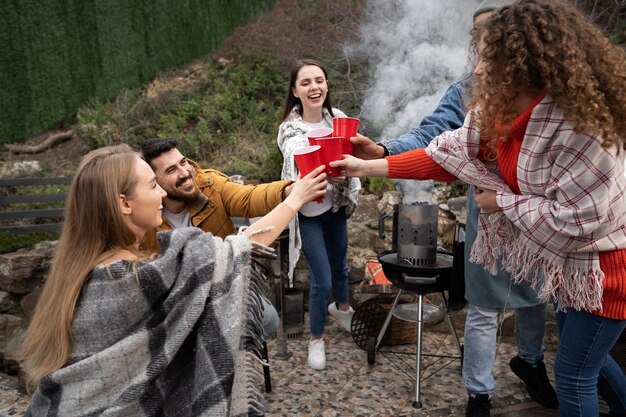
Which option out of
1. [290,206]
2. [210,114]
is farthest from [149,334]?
[210,114]

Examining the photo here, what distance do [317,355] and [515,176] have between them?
6.41ft

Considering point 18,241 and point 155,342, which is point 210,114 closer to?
point 18,241

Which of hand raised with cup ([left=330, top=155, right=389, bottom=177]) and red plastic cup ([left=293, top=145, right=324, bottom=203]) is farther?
hand raised with cup ([left=330, top=155, right=389, bottom=177])

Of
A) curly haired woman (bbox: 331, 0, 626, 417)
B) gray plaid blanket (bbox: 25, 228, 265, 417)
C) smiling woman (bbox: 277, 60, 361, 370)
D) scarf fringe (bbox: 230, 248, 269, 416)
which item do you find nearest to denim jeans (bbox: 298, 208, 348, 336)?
smiling woman (bbox: 277, 60, 361, 370)

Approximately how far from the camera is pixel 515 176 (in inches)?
75.2

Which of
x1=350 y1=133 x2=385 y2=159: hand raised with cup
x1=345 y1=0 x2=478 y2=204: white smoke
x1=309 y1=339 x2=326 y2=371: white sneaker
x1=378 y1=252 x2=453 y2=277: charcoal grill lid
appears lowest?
x1=309 y1=339 x2=326 y2=371: white sneaker

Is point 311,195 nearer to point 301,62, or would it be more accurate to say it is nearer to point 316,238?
point 316,238

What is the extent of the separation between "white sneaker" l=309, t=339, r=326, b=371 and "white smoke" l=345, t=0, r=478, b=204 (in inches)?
102

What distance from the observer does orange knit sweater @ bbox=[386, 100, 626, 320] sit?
5.65 feet

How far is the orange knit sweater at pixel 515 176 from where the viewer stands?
1722 millimetres

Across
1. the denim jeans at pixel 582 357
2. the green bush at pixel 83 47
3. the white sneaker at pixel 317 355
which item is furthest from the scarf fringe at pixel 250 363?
the green bush at pixel 83 47

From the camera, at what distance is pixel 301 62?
330cm

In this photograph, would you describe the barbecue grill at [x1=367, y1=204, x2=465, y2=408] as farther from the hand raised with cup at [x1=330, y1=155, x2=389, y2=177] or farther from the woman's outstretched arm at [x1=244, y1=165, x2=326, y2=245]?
the woman's outstretched arm at [x1=244, y1=165, x2=326, y2=245]

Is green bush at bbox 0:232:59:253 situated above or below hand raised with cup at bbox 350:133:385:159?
below
